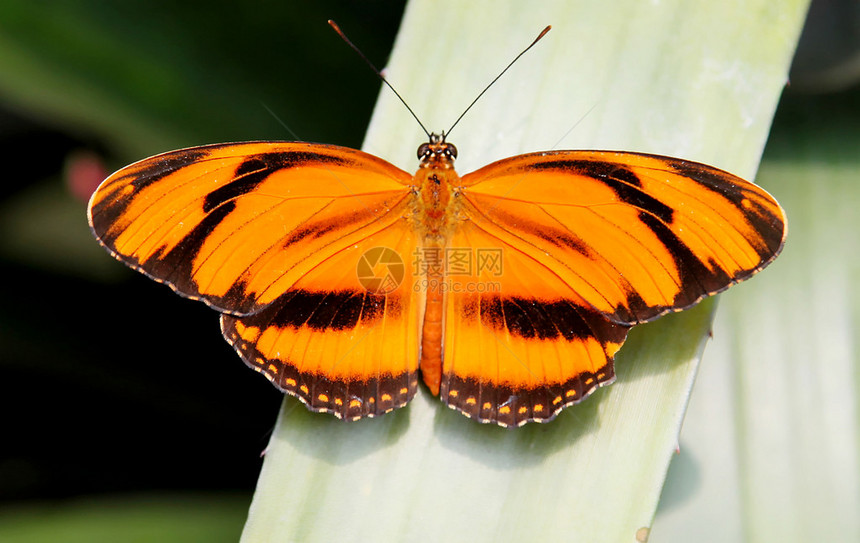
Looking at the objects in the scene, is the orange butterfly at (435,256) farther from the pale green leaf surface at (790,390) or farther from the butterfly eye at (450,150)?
the pale green leaf surface at (790,390)

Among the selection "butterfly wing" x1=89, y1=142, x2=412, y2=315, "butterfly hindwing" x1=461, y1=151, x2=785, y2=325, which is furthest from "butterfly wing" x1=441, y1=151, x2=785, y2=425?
"butterfly wing" x1=89, y1=142, x2=412, y2=315

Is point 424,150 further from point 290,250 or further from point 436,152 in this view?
point 290,250

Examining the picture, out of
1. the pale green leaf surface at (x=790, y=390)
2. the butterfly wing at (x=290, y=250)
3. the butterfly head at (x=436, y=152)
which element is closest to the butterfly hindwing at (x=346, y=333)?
the butterfly wing at (x=290, y=250)

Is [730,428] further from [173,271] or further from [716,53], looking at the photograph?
[173,271]

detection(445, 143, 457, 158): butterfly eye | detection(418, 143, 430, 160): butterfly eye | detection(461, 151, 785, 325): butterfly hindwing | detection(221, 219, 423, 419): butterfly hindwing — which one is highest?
detection(445, 143, 457, 158): butterfly eye

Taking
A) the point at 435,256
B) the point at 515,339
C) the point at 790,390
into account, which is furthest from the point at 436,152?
the point at 790,390

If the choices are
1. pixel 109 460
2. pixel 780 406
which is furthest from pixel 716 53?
pixel 109 460

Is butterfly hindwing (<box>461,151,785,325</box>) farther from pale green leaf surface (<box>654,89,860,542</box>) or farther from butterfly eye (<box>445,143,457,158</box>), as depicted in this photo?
pale green leaf surface (<box>654,89,860,542</box>)
